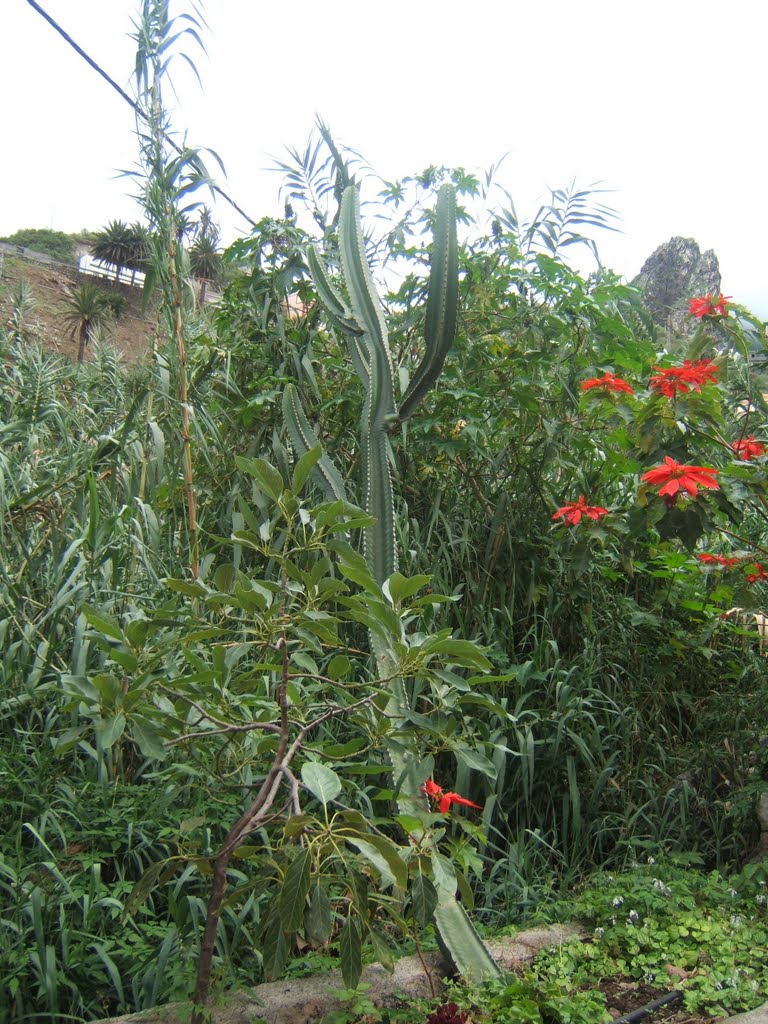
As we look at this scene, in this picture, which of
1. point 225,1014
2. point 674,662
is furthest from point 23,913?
point 674,662

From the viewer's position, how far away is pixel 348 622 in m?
3.03

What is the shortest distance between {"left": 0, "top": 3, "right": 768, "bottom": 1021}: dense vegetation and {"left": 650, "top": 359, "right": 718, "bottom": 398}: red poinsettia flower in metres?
0.01

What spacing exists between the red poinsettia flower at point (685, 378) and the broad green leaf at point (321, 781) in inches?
76.2

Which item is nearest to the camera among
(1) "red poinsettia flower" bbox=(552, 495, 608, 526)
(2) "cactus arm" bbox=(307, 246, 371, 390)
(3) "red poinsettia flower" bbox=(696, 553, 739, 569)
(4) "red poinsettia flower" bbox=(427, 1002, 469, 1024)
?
(4) "red poinsettia flower" bbox=(427, 1002, 469, 1024)

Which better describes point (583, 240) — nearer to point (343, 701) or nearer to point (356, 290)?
point (356, 290)

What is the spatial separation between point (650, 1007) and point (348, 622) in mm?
1564

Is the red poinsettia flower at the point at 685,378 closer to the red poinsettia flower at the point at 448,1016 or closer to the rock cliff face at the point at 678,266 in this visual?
the red poinsettia flower at the point at 448,1016

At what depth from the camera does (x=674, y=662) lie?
10.8 ft

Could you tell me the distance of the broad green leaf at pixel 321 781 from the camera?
1.24 meters

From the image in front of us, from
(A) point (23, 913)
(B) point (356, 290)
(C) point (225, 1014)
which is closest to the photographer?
(C) point (225, 1014)

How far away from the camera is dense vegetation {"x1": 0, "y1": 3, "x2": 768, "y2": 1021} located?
1.46m

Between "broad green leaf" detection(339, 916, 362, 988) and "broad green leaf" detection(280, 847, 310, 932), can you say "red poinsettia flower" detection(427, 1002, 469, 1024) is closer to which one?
"broad green leaf" detection(339, 916, 362, 988)

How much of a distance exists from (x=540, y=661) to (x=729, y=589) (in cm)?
76

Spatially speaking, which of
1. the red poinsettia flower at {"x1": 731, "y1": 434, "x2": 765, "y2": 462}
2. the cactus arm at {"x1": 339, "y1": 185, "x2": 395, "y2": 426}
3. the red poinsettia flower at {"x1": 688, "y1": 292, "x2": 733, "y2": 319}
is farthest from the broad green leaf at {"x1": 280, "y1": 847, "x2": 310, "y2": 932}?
the red poinsettia flower at {"x1": 688, "y1": 292, "x2": 733, "y2": 319}
